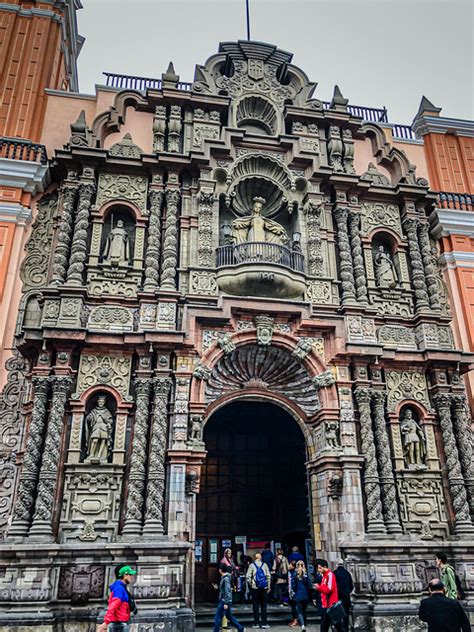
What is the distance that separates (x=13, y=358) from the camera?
40.5 ft

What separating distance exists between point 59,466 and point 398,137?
1448cm

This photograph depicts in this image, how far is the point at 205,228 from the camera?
1405 centimetres

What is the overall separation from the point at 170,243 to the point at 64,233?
2.63 m

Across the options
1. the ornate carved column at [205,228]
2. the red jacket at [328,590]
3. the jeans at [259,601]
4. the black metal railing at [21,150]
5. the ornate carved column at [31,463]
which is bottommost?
the jeans at [259,601]

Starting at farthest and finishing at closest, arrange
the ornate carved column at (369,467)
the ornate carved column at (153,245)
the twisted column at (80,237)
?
the ornate carved column at (153,245), the twisted column at (80,237), the ornate carved column at (369,467)

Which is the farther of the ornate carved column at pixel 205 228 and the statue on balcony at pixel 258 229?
the statue on balcony at pixel 258 229

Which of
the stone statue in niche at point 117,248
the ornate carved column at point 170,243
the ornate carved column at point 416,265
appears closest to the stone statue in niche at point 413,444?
the ornate carved column at point 416,265

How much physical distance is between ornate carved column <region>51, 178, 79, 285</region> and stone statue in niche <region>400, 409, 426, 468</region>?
9.09 meters

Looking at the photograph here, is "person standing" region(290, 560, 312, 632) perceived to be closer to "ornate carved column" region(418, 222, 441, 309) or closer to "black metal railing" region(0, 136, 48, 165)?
"ornate carved column" region(418, 222, 441, 309)

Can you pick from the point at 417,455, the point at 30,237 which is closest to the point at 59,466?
the point at 30,237

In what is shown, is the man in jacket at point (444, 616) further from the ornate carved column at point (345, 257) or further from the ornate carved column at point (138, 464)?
the ornate carved column at point (345, 257)

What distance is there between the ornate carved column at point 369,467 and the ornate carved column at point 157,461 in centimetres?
458

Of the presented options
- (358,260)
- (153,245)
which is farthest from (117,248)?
(358,260)

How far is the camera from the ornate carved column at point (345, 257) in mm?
14031
